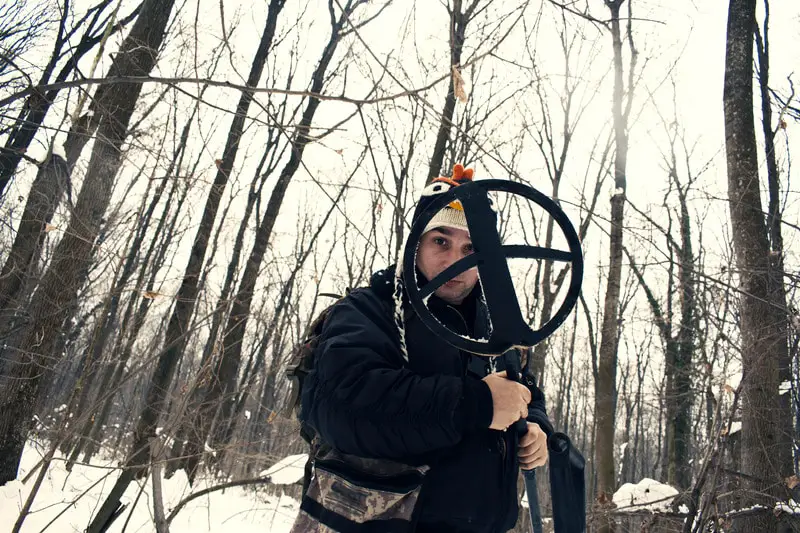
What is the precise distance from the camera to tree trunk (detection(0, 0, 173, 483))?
4.50 metres

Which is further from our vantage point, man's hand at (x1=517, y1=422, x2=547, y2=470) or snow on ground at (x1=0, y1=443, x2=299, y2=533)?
snow on ground at (x1=0, y1=443, x2=299, y2=533)

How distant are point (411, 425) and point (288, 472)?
96.2 inches

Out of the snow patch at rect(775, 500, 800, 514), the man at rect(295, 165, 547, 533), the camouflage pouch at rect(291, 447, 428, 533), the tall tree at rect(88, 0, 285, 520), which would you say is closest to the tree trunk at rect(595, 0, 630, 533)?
the snow patch at rect(775, 500, 800, 514)

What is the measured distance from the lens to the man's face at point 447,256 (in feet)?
4.99

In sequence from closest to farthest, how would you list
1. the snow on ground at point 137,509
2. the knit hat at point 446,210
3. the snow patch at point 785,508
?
the knit hat at point 446,210 → the snow patch at point 785,508 → the snow on ground at point 137,509

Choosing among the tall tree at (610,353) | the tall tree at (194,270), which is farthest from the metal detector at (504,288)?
the tall tree at (610,353)

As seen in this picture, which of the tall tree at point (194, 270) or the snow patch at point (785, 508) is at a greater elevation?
the tall tree at point (194, 270)

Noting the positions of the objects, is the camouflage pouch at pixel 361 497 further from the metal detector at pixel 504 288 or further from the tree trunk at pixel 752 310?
the tree trunk at pixel 752 310

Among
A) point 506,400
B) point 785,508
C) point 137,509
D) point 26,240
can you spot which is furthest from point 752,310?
point 26,240

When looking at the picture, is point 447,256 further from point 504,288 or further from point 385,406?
point 385,406

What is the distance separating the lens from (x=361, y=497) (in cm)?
119

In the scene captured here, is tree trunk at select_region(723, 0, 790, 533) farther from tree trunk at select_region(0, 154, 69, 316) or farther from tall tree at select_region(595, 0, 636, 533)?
tree trunk at select_region(0, 154, 69, 316)

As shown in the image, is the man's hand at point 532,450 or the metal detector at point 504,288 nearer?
the metal detector at point 504,288

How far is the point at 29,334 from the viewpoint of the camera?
534 cm
